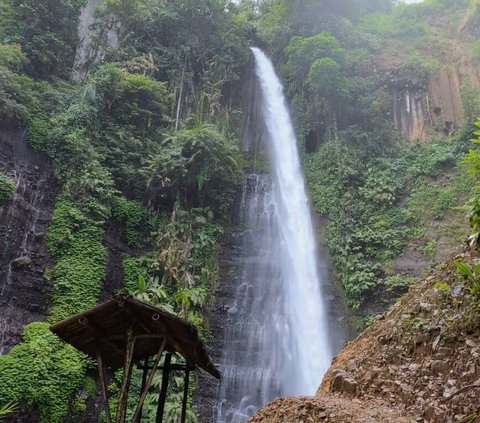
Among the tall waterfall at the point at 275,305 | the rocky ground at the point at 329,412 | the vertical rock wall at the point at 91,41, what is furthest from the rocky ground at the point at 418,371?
the vertical rock wall at the point at 91,41

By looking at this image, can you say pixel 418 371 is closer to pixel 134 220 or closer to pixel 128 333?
pixel 128 333

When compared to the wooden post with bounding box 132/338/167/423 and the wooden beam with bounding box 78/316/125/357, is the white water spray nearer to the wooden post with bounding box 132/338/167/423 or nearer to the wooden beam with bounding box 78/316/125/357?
the wooden beam with bounding box 78/316/125/357

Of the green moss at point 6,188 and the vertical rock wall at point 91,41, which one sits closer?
the green moss at point 6,188

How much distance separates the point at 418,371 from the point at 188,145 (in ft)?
42.5

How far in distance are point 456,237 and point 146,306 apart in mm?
14012

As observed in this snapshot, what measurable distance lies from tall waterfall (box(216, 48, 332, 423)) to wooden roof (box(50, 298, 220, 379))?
7.80 m

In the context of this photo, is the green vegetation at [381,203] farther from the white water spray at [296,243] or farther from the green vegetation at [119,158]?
the green vegetation at [119,158]

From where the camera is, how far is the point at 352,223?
17.8 metres

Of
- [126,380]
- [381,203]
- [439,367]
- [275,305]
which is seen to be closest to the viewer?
[126,380]

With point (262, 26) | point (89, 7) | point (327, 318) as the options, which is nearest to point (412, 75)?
point (262, 26)

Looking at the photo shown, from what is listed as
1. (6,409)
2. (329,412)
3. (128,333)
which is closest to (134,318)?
(128,333)

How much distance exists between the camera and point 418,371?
6.14 m

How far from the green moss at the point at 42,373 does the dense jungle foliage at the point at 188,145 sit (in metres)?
0.03

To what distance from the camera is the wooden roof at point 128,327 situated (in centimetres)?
512
